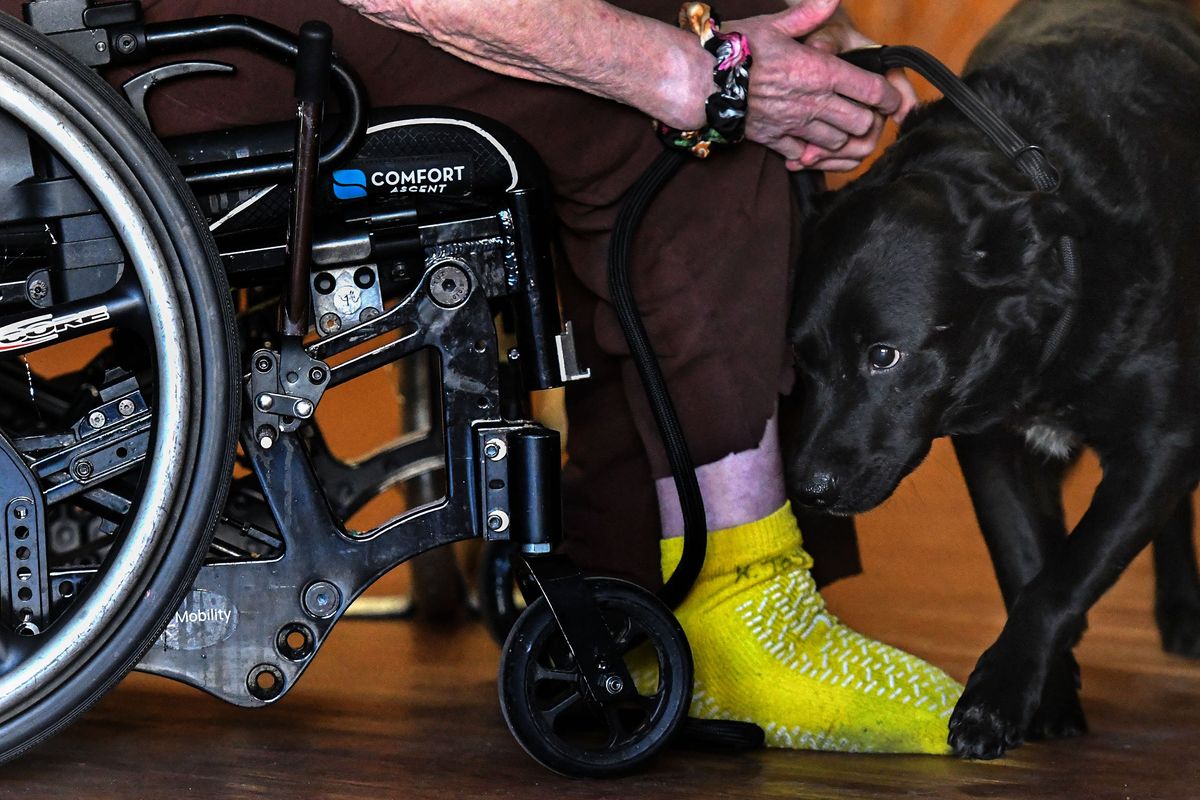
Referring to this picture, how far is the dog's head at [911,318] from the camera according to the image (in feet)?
3.93

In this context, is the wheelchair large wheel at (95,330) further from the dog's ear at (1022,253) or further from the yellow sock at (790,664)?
the dog's ear at (1022,253)

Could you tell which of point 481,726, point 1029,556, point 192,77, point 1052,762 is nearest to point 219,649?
point 481,726

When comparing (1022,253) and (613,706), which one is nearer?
(613,706)

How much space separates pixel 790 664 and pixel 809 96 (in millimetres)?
533

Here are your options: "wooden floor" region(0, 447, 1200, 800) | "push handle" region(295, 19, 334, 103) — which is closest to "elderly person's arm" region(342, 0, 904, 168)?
"push handle" region(295, 19, 334, 103)

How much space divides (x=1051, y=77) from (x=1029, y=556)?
1.64ft

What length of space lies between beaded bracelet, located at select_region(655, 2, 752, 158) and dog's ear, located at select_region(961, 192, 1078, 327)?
0.81 ft

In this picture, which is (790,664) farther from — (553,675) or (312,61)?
(312,61)

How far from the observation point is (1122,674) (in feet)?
5.02

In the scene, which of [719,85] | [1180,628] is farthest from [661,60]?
[1180,628]

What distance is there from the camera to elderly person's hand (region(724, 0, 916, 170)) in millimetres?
1175

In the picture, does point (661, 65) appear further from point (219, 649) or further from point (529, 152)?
point (219, 649)

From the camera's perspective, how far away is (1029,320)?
1218mm

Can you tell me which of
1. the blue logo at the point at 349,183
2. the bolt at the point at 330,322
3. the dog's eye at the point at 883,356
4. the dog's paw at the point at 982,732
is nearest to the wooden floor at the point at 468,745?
the dog's paw at the point at 982,732
